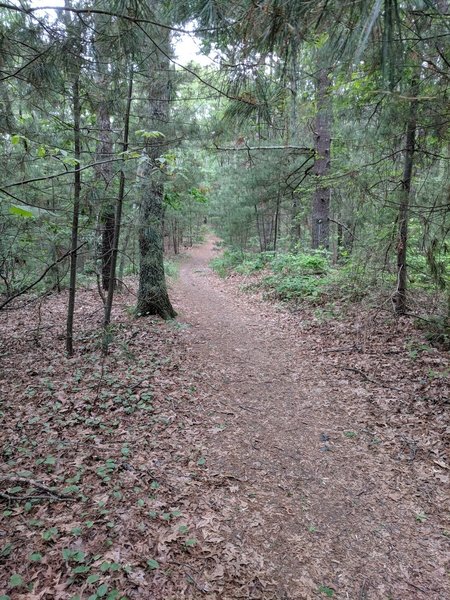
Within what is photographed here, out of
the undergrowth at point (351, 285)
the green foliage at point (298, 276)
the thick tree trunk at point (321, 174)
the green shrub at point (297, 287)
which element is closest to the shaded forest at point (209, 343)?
the undergrowth at point (351, 285)

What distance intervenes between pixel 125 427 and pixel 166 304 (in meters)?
4.39

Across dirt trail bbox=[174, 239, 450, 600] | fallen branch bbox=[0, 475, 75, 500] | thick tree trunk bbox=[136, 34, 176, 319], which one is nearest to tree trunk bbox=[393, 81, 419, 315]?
dirt trail bbox=[174, 239, 450, 600]

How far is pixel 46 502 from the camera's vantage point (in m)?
3.12

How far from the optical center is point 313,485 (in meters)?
3.68

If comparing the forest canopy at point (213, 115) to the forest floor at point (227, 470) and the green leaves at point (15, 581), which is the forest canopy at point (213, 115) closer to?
the forest floor at point (227, 470)

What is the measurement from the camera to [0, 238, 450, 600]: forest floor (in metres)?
2.65

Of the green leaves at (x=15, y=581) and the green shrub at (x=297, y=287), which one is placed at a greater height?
the green shrub at (x=297, y=287)

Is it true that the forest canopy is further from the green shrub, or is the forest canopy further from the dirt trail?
the dirt trail

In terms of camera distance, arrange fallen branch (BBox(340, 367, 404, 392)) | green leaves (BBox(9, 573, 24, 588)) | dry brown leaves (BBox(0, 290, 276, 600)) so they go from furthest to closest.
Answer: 1. fallen branch (BBox(340, 367, 404, 392))
2. dry brown leaves (BBox(0, 290, 276, 600))
3. green leaves (BBox(9, 573, 24, 588))

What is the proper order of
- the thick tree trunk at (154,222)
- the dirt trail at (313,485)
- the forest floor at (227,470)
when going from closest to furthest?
1. the forest floor at (227,470)
2. the dirt trail at (313,485)
3. the thick tree trunk at (154,222)

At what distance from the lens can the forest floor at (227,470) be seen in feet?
8.69

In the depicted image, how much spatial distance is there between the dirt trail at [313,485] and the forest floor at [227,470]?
0.6 inches

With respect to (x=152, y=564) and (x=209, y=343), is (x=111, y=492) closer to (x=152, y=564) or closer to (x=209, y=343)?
(x=152, y=564)

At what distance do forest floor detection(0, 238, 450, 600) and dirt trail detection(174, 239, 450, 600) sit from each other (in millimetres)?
16
